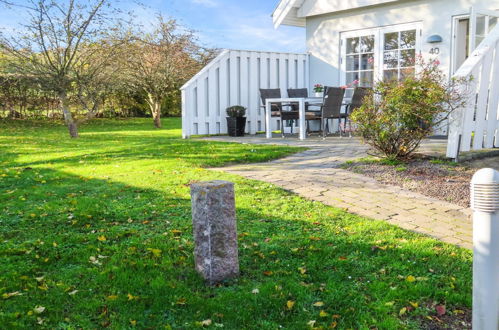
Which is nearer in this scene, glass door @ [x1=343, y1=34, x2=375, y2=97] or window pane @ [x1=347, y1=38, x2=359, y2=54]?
glass door @ [x1=343, y1=34, x2=375, y2=97]

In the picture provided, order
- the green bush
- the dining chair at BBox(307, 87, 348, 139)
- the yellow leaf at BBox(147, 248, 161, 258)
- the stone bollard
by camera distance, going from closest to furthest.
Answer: the stone bollard → the yellow leaf at BBox(147, 248, 161, 258) → the green bush → the dining chair at BBox(307, 87, 348, 139)

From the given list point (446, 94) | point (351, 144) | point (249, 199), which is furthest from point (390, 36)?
point (249, 199)

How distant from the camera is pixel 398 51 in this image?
1126cm

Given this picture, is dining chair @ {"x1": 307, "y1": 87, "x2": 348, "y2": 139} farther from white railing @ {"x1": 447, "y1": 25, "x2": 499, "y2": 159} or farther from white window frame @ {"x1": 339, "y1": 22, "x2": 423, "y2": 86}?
white railing @ {"x1": 447, "y1": 25, "x2": 499, "y2": 159}

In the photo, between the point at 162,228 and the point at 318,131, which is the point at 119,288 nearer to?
the point at 162,228

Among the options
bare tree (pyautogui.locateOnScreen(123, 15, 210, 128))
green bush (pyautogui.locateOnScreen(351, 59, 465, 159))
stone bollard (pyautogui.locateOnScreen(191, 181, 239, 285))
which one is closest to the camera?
stone bollard (pyautogui.locateOnScreen(191, 181, 239, 285))

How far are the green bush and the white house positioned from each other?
2964mm

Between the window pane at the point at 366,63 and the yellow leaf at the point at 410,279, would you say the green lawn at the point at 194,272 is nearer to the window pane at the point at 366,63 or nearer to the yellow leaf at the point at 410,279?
the yellow leaf at the point at 410,279

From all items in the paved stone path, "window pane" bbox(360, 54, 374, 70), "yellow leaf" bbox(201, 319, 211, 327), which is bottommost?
"yellow leaf" bbox(201, 319, 211, 327)

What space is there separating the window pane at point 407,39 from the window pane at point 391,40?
0.46 feet

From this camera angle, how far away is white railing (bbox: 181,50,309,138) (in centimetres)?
1141

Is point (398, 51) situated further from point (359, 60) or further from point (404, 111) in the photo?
point (404, 111)

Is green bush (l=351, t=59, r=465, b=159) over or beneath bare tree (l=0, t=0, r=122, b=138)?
beneath

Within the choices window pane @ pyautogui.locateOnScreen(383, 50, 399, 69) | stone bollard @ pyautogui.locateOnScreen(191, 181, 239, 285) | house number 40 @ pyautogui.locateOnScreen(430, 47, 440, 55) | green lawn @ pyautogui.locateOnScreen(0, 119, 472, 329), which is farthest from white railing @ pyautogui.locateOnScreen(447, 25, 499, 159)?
window pane @ pyautogui.locateOnScreen(383, 50, 399, 69)
